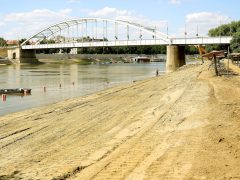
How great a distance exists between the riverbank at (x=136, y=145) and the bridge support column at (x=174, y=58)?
6449cm

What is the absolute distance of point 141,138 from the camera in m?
12.9

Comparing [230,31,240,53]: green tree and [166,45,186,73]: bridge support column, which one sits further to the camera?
[166,45,186,73]: bridge support column

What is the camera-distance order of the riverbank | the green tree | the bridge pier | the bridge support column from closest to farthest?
1. the riverbank
2. the green tree
3. the bridge support column
4. the bridge pier

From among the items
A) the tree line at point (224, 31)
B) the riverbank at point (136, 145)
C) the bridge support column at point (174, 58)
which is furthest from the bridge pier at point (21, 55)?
the riverbank at point (136, 145)

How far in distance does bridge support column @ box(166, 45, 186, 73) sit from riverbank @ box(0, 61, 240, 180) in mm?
64490

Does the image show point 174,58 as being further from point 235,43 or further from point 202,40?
point 235,43

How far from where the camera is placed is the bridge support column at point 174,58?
8400 cm

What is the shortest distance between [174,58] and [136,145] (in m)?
75.6

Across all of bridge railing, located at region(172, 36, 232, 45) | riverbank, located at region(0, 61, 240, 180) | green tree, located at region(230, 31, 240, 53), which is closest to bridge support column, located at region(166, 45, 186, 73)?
bridge railing, located at region(172, 36, 232, 45)

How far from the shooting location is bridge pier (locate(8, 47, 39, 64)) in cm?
15531

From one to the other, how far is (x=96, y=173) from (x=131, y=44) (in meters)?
95.0

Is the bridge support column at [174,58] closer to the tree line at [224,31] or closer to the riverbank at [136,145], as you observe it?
the tree line at [224,31]

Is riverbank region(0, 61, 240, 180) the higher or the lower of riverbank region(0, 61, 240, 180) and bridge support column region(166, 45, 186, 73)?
the lower

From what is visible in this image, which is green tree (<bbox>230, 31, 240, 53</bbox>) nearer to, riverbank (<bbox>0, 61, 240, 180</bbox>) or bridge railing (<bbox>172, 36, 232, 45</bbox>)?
bridge railing (<bbox>172, 36, 232, 45</bbox>)
